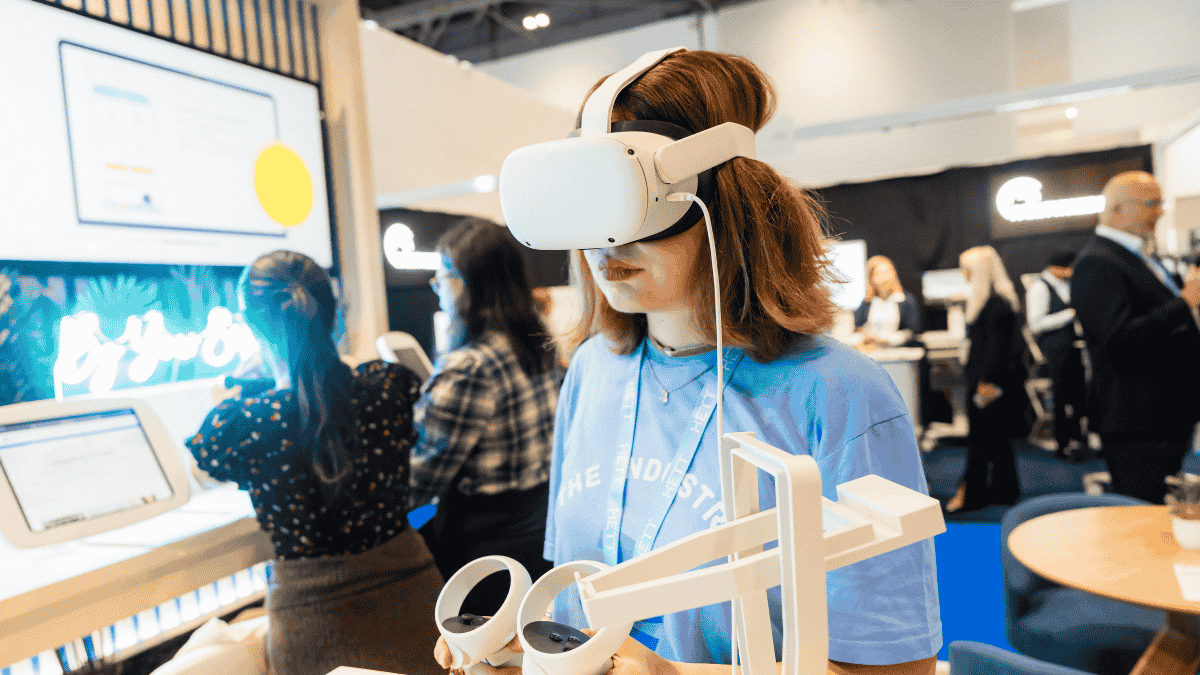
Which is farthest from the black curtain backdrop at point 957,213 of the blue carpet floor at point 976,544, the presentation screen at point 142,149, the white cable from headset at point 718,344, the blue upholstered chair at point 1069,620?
the white cable from headset at point 718,344

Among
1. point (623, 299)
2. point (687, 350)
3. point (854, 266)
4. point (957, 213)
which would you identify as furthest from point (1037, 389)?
point (623, 299)

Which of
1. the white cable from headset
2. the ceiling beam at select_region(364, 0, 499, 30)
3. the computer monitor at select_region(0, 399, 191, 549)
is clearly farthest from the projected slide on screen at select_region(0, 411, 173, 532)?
the ceiling beam at select_region(364, 0, 499, 30)

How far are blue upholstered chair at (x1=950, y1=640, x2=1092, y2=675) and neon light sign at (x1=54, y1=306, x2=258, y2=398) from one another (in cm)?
190

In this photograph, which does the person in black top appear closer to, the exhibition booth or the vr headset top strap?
the exhibition booth

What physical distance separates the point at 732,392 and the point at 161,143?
1.70m

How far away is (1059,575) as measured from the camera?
1.65 metres

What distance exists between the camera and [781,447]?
2.59 feet

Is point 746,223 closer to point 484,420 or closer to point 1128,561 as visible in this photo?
point 484,420

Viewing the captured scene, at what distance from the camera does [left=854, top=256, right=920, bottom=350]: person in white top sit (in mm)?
5316

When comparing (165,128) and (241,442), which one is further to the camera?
(165,128)

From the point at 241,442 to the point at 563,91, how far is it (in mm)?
7315

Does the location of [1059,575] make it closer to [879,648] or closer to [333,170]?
[879,648]

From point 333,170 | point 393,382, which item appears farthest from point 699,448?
point 333,170

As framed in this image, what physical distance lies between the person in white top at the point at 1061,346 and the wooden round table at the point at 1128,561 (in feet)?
10.1
